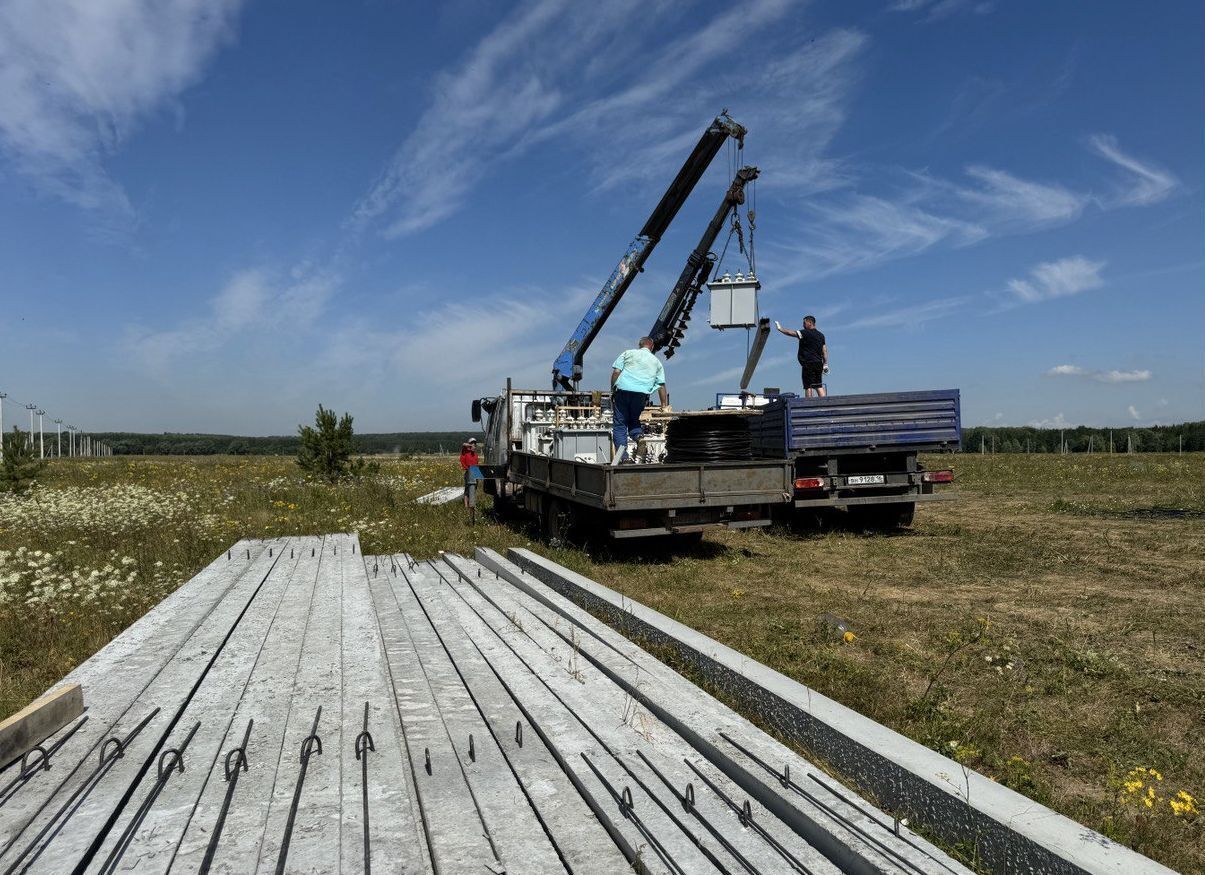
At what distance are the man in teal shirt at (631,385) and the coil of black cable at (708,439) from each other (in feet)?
2.29

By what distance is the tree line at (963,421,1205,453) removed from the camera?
52578 millimetres

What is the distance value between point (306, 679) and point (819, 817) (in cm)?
216

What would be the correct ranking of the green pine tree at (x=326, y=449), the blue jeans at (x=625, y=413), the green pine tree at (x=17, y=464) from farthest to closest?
the green pine tree at (x=326, y=449) → the green pine tree at (x=17, y=464) → the blue jeans at (x=625, y=413)

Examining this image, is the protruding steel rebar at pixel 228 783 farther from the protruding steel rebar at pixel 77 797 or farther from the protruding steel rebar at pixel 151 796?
the protruding steel rebar at pixel 77 797

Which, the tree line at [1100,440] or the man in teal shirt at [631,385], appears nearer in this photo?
the man in teal shirt at [631,385]

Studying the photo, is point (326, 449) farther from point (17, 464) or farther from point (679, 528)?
point (679, 528)

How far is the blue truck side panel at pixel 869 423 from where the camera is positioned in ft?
32.4

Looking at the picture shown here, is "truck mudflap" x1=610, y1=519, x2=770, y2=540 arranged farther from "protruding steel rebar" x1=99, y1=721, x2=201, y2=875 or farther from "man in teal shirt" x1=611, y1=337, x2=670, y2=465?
"protruding steel rebar" x1=99, y1=721, x2=201, y2=875

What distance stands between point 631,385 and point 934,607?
414 centimetres

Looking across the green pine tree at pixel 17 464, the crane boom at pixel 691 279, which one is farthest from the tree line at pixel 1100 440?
the green pine tree at pixel 17 464

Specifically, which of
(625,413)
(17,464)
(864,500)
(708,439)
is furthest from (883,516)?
(17,464)

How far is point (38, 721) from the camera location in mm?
2568

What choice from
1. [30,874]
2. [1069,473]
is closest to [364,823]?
[30,874]

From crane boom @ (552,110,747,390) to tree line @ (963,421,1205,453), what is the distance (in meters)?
43.2
